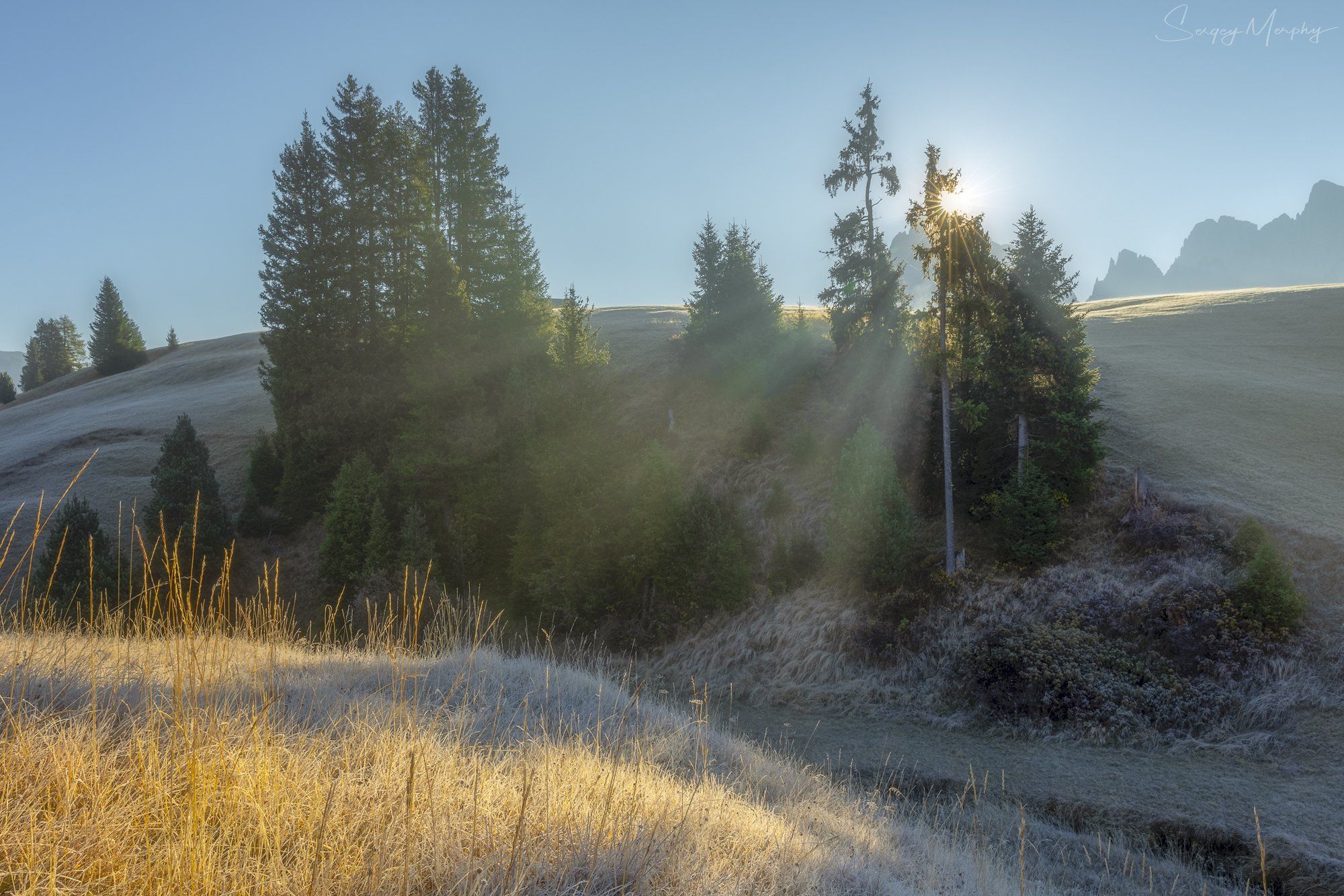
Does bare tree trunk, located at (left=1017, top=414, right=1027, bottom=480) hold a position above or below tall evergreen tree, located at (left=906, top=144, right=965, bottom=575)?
below

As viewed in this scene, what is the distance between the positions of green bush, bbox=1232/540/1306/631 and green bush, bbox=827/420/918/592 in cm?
744

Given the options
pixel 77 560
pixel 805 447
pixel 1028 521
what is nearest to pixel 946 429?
Result: pixel 1028 521

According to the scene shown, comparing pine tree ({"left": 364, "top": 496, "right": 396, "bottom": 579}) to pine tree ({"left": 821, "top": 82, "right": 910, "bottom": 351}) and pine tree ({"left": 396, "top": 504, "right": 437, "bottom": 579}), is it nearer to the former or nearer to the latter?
pine tree ({"left": 396, "top": 504, "right": 437, "bottom": 579})

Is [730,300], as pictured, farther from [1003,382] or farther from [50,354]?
[50,354]

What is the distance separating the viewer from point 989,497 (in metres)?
19.0

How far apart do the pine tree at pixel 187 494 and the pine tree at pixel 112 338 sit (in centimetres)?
4160

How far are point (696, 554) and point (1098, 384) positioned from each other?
19.1 m

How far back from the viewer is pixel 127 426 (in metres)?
35.0

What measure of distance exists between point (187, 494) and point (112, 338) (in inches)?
1808

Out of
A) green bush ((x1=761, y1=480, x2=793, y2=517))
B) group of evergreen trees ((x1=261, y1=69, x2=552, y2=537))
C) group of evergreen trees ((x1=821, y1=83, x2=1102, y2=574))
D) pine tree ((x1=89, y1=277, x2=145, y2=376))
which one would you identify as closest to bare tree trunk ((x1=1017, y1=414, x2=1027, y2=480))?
group of evergreen trees ((x1=821, y1=83, x2=1102, y2=574))

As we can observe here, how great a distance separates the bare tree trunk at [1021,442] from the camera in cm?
1869

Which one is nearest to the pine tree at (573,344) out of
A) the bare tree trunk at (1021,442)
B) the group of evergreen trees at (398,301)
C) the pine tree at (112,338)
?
the group of evergreen trees at (398,301)

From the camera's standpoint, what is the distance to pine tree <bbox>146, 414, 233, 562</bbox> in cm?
2317

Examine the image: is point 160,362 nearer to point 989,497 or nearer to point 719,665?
point 719,665
